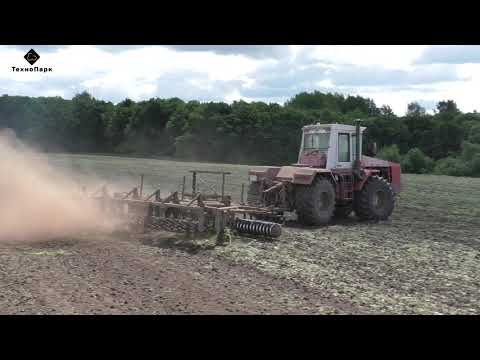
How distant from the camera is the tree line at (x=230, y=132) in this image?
39.1m

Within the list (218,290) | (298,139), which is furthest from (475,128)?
(218,290)

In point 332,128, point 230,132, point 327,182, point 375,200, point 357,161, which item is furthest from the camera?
point 230,132

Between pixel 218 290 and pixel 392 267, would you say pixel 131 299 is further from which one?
pixel 392 267

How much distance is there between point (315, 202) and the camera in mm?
12602

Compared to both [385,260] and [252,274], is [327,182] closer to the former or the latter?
[385,260]

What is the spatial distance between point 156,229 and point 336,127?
18.0 feet

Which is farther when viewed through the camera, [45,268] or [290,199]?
[290,199]

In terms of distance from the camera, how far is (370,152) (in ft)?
50.1

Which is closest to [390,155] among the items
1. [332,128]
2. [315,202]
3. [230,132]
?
[230,132]

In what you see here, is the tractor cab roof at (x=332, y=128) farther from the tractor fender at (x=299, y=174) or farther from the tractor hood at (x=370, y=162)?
the tractor fender at (x=299, y=174)

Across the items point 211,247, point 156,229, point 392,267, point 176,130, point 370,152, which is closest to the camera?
point 392,267

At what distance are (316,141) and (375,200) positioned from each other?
2313 mm

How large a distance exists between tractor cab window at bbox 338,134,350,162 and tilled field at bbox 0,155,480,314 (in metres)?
2.06

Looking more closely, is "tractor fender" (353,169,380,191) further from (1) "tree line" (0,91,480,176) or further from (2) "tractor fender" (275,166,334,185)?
(1) "tree line" (0,91,480,176)
